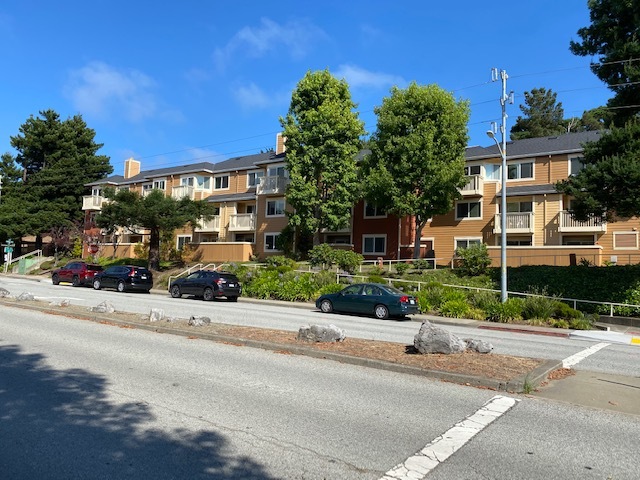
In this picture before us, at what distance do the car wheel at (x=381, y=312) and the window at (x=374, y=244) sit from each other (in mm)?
18188

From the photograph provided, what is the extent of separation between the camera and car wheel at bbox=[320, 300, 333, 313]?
21.5 m

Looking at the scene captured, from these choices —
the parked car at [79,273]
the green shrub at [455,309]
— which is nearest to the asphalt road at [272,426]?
the green shrub at [455,309]

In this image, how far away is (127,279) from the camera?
2964 centimetres

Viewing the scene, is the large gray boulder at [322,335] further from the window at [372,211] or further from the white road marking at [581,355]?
the window at [372,211]

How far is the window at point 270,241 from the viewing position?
4156 centimetres

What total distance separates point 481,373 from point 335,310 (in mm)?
13867

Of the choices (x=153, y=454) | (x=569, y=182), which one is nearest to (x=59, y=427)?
(x=153, y=454)

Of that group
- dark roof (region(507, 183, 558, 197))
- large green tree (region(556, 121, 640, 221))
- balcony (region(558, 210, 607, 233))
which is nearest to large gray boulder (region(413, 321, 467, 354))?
A: large green tree (region(556, 121, 640, 221))

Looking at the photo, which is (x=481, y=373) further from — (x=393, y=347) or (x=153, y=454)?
(x=153, y=454)

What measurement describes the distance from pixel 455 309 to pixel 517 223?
15.4 meters

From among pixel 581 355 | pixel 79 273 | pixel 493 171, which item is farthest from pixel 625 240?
pixel 79 273

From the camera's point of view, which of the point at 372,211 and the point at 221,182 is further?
the point at 221,182

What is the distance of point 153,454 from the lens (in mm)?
4578

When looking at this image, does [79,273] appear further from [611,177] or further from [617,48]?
[617,48]
